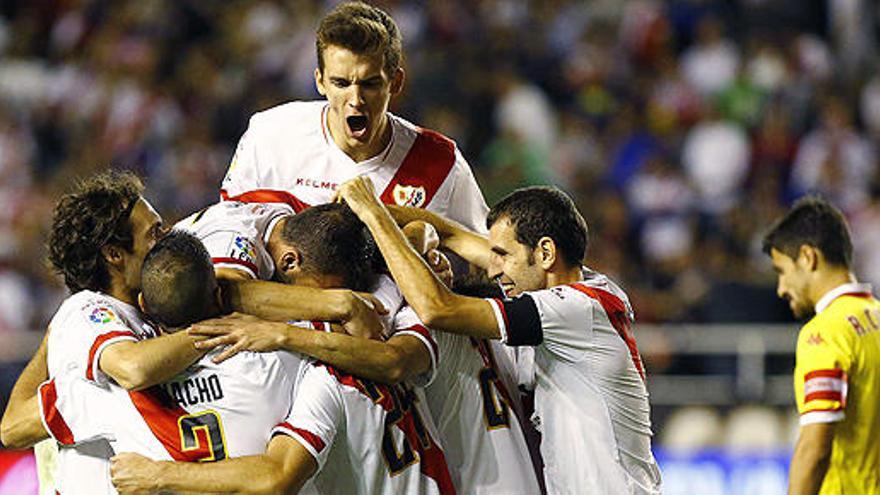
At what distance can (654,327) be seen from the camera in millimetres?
11039

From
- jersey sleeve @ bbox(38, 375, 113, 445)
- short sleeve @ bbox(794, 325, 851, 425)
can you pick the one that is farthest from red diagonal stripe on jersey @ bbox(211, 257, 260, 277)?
short sleeve @ bbox(794, 325, 851, 425)

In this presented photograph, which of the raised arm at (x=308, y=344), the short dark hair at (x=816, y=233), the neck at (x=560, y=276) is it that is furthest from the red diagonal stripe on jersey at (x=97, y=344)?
the short dark hair at (x=816, y=233)

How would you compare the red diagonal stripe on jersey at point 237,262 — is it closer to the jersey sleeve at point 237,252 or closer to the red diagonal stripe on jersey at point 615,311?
the jersey sleeve at point 237,252

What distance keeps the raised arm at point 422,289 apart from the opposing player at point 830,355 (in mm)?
1784

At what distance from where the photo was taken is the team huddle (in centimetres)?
521

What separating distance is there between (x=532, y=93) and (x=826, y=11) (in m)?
2.83

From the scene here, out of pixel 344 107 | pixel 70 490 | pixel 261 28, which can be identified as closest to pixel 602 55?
pixel 261 28

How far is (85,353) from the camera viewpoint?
532 cm

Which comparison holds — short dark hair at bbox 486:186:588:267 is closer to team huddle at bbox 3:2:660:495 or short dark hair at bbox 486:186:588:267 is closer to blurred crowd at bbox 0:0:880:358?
team huddle at bbox 3:2:660:495

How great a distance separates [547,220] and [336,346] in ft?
3.06

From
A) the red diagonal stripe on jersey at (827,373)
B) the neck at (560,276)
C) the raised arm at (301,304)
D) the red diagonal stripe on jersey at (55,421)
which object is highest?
the neck at (560,276)

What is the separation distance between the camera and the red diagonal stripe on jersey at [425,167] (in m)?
6.30

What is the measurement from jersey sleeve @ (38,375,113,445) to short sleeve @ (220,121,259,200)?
1088 mm

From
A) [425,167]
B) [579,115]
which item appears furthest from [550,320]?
[579,115]
